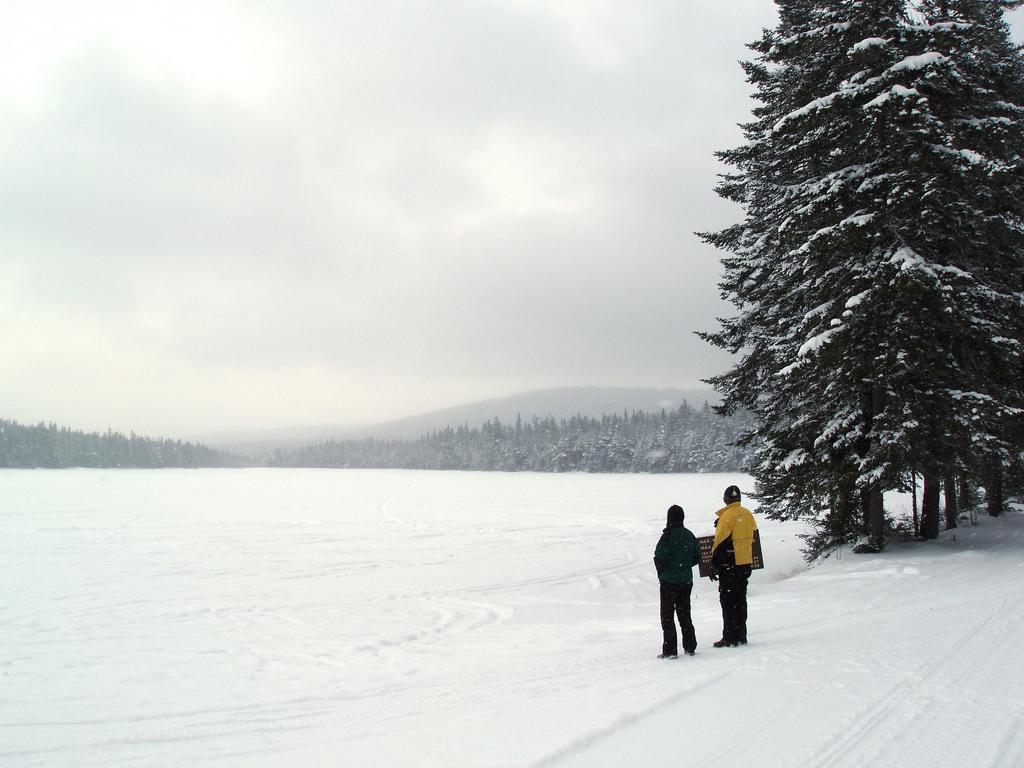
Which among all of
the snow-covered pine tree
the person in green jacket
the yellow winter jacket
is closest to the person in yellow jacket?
the yellow winter jacket

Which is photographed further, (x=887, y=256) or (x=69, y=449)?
(x=69, y=449)

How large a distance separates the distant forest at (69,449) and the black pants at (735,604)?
178601 millimetres

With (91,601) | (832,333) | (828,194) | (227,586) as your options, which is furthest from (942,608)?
(91,601)

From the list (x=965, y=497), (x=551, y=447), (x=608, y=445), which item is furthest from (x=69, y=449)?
(x=965, y=497)

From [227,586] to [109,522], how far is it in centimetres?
1823

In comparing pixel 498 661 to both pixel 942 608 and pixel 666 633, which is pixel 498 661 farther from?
pixel 942 608

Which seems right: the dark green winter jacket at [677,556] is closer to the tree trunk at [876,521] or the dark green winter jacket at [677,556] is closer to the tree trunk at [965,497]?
the tree trunk at [876,521]

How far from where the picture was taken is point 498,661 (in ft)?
28.2

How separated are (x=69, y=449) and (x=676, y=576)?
194m

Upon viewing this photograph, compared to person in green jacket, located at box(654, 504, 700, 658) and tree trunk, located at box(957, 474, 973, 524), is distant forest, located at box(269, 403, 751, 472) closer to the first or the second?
tree trunk, located at box(957, 474, 973, 524)

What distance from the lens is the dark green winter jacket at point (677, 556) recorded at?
8.04 m

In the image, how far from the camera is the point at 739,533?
8.45 meters

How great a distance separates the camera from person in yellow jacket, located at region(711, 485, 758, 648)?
8258 mm

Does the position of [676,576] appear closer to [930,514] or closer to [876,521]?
[876,521]
